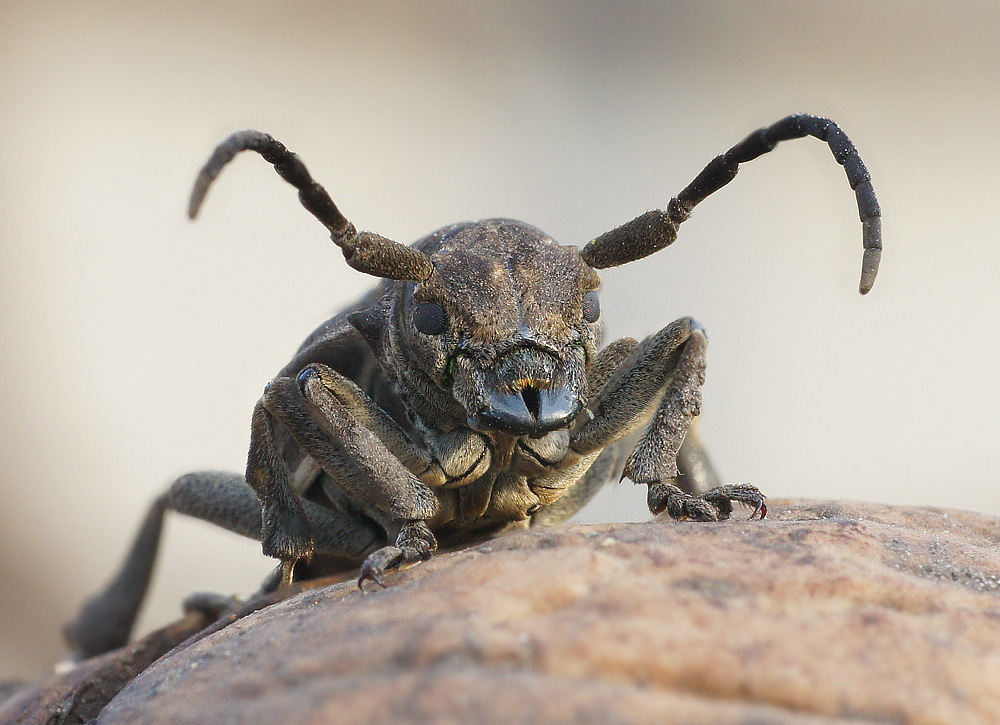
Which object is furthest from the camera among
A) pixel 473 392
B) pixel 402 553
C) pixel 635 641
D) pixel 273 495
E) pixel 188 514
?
pixel 188 514

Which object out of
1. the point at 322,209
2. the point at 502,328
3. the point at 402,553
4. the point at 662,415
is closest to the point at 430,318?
the point at 502,328

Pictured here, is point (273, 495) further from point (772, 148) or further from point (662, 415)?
point (772, 148)

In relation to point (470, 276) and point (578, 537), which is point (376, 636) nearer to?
point (578, 537)

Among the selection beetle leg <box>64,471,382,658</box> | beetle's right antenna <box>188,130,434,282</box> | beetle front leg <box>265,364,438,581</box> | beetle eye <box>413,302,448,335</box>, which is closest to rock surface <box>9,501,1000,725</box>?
beetle front leg <box>265,364,438,581</box>

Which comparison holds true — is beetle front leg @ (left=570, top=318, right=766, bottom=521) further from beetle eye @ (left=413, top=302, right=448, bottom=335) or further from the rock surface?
beetle eye @ (left=413, top=302, right=448, bottom=335)

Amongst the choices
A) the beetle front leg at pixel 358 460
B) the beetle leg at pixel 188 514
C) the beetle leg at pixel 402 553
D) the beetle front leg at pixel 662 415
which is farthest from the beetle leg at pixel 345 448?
the beetle front leg at pixel 662 415

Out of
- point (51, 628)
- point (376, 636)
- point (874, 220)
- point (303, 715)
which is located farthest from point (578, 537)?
point (51, 628)

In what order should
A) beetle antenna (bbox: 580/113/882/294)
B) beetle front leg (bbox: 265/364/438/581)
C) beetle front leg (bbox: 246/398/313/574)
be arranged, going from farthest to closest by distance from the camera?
beetle front leg (bbox: 246/398/313/574) < beetle antenna (bbox: 580/113/882/294) < beetle front leg (bbox: 265/364/438/581)
